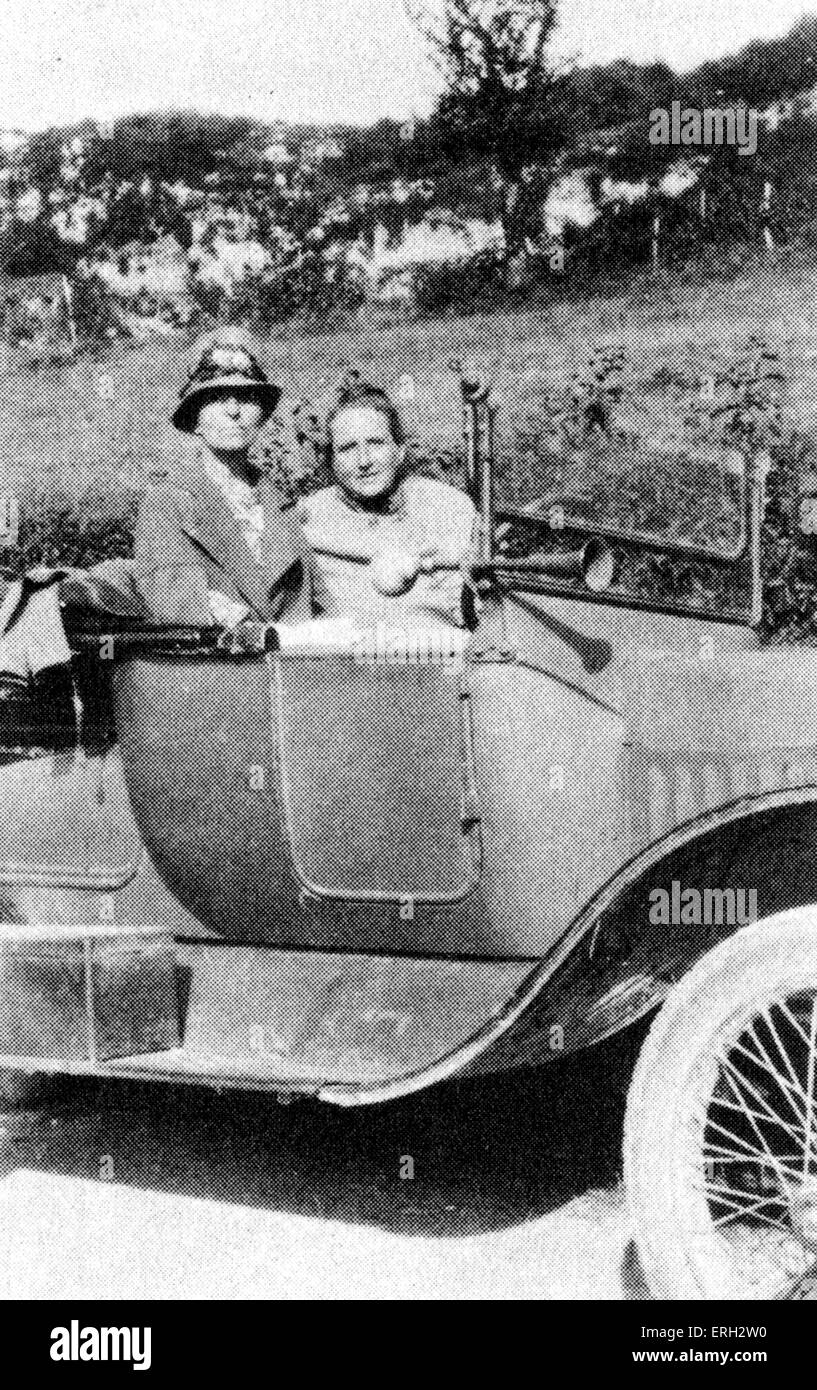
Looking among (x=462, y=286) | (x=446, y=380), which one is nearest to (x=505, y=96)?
(x=462, y=286)

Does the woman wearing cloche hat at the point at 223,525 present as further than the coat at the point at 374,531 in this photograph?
No

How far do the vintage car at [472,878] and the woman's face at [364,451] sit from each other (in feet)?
1.77

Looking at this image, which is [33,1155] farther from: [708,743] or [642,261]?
[642,261]

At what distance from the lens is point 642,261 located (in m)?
8.30

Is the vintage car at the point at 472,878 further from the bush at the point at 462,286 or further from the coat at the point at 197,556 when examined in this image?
the bush at the point at 462,286

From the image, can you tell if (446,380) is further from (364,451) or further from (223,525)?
(223,525)

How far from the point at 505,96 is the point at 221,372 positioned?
4.40 m

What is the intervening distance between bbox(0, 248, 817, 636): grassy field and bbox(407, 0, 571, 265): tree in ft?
2.03

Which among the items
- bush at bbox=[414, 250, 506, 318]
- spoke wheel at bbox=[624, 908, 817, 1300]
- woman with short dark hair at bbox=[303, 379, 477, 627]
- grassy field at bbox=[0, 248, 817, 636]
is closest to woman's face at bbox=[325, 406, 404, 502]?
woman with short dark hair at bbox=[303, 379, 477, 627]

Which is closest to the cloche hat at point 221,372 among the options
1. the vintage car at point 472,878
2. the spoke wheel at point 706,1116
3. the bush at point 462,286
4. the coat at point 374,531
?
the coat at point 374,531

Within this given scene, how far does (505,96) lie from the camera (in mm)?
7867

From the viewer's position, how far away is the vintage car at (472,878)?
3074mm
